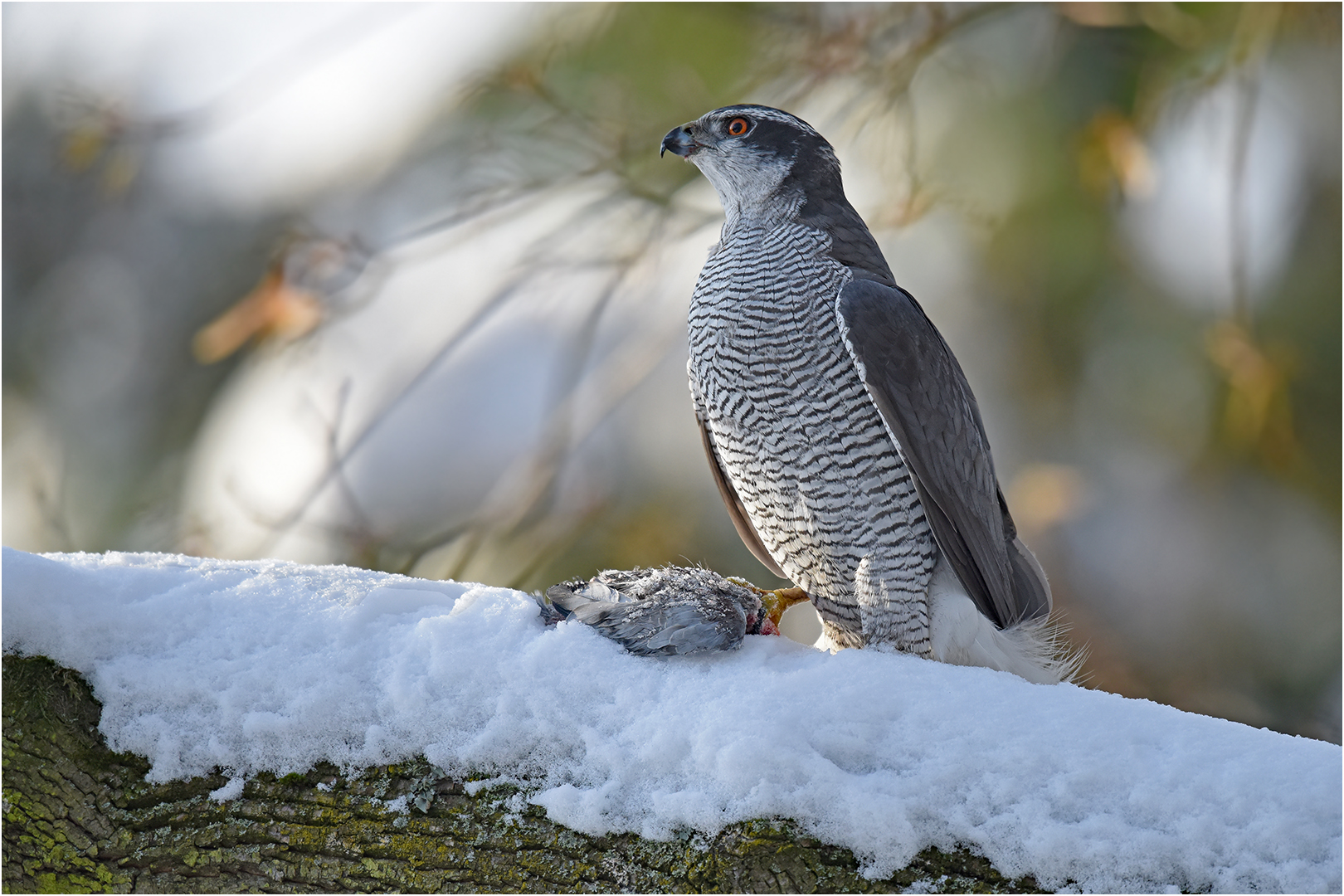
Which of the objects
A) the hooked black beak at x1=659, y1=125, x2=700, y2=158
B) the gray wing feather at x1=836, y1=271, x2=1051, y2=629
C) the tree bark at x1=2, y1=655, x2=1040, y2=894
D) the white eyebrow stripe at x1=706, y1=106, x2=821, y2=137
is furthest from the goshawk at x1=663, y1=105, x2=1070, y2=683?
the tree bark at x1=2, y1=655, x2=1040, y2=894

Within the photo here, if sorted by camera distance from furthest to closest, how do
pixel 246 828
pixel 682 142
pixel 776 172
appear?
1. pixel 682 142
2. pixel 776 172
3. pixel 246 828

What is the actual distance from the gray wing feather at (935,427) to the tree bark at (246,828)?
122 cm

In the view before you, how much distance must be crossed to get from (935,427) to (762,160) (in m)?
0.87

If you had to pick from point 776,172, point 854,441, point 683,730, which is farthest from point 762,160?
point 683,730

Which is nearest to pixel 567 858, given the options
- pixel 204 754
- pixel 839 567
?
pixel 204 754

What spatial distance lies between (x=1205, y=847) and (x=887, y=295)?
4.57ft

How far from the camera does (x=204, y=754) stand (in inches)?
61.3

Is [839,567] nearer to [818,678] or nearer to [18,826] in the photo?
[818,678]

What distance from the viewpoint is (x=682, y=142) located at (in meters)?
2.73

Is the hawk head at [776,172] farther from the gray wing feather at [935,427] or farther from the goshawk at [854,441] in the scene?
the gray wing feather at [935,427]

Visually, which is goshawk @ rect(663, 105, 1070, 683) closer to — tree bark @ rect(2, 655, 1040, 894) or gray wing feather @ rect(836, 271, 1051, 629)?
gray wing feather @ rect(836, 271, 1051, 629)

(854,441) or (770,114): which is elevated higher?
(770,114)

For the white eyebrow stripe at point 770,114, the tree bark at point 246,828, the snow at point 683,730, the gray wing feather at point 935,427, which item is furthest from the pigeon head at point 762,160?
the tree bark at point 246,828

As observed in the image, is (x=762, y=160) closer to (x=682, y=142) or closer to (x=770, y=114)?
(x=770, y=114)
